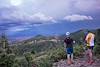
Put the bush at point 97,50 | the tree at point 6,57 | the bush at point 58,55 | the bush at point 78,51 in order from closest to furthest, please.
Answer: the tree at point 6,57 → the bush at point 58,55 → the bush at point 97,50 → the bush at point 78,51

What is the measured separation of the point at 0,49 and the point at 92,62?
588 cm

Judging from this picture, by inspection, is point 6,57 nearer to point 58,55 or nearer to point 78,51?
point 58,55

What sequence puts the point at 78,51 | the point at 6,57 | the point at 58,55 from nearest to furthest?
the point at 6,57, the point at 58,55, the point at 78,51

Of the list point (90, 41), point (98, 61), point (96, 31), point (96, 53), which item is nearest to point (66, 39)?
point (90, 41)

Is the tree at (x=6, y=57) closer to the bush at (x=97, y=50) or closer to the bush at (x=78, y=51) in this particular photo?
the bush at (x=78, y=51)

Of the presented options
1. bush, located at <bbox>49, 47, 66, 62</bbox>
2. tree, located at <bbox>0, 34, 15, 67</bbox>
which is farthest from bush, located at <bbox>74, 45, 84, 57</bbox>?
tree, located at <bbox>0, 34, 15, 67</bbox>

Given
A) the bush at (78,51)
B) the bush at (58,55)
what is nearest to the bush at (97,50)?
the bush at (78,51)

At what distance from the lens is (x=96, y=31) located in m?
25.9

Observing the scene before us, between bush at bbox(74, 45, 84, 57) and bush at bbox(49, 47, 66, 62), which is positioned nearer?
bush at bbox(49, 47, 66, 62)

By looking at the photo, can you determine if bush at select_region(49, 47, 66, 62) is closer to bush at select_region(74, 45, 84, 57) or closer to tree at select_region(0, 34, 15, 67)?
bush at select_region(74, 45, 84, 57)

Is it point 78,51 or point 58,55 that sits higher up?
point 78,51

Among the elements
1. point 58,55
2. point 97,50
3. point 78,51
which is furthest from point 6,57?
point 97,50

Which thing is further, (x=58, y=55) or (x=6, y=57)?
(x=58, y=55)

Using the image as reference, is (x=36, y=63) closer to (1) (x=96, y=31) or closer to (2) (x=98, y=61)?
(2) (x=98, y=61)
